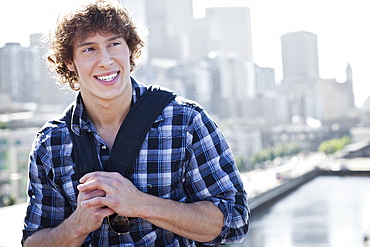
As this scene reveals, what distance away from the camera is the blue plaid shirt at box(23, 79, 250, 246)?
562 mm

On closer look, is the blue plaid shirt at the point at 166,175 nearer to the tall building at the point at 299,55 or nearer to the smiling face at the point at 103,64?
the smiling face at the point at 103,64

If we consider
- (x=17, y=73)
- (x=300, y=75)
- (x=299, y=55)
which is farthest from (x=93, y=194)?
(x=299, y=55)

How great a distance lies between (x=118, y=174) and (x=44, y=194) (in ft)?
0.44

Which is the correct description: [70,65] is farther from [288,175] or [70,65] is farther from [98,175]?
[288,175]

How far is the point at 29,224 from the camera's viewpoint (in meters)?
0.61

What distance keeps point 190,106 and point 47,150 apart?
18 cm

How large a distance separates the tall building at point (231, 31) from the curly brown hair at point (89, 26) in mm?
50006

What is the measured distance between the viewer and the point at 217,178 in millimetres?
560

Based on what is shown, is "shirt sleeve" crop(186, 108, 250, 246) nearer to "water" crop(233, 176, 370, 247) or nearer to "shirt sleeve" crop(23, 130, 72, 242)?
"shirt sleeve" crop(23, 130, 72, 242)

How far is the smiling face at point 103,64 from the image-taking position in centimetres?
58

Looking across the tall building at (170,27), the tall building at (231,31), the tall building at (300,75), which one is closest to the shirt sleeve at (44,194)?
the tall building at (300,75)

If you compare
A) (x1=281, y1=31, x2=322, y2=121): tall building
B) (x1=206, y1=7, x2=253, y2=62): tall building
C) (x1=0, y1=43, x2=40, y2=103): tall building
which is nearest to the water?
(x1=281, y1=31, x2=322, y2=121): tall building

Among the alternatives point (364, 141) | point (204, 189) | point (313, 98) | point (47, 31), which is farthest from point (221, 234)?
point (313, 98)

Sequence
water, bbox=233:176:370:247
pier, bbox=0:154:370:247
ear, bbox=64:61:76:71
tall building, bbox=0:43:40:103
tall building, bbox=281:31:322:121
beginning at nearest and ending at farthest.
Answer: ear, bbox=64:61:76:71
water, bbox=233:176:370:247
pier, bbox=0:154:370:247
tall building, bbox=0:43:40:103
tall building, bbox=281:31:322:121
